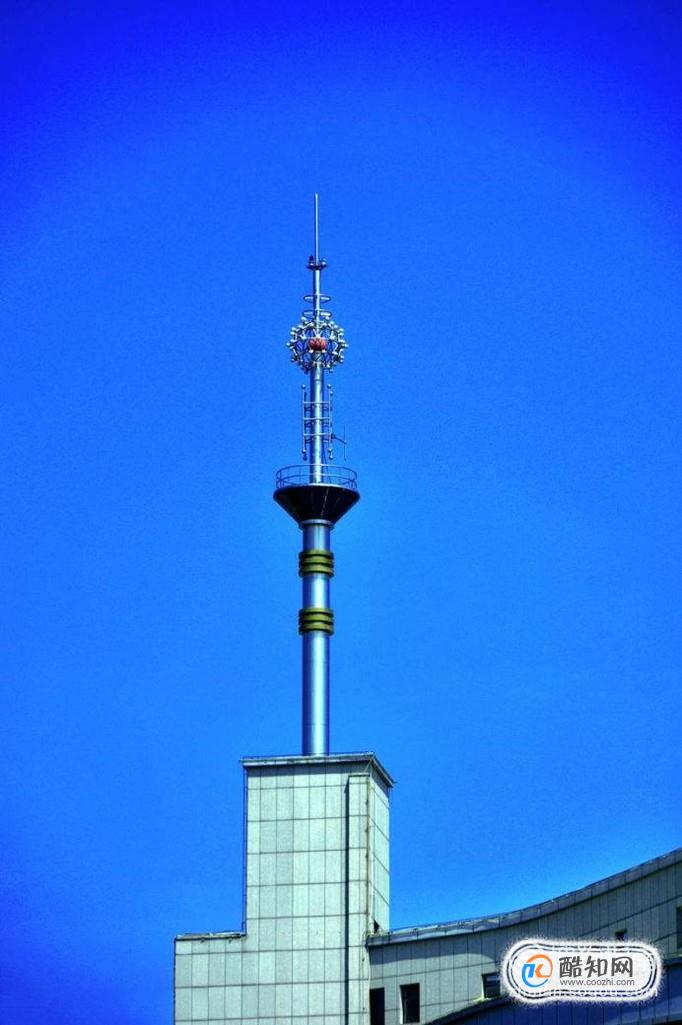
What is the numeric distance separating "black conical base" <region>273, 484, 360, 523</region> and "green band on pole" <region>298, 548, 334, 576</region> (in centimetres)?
212

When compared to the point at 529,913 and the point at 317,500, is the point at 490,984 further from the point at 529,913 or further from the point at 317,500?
the point at 317,500

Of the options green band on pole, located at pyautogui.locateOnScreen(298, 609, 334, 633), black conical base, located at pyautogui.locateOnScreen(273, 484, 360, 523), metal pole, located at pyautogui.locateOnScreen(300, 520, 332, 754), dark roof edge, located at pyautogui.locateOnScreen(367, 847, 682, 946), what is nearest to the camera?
dark roof edge, located at pyautogui.locateOnScreen(367, 847, 682, 946)

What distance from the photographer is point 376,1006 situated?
380 ft

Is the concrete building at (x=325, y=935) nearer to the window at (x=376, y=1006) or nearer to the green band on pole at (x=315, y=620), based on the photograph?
the window at (x=376, y=1006)

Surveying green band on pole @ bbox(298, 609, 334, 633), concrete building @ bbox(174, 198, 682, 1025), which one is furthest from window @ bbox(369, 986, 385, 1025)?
green band on pole @ bbox(298, 609, 334, 633)

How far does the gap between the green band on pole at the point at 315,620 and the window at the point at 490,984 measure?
32058 mm

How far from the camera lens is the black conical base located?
143 m

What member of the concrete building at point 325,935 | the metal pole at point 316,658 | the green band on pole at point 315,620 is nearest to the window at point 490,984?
the concrete building at point 325,935

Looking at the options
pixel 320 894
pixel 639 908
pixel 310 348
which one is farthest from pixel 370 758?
pixel 310 348

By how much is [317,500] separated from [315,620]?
22.7 ft

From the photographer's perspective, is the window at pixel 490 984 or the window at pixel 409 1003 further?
the window at pixel 409 1003

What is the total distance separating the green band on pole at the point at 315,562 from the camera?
465 ft

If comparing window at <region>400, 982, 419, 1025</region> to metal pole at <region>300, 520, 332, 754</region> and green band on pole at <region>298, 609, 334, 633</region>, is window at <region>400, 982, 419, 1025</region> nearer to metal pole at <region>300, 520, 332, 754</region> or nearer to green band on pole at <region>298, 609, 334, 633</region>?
metal pole at <region>300, 520, 332, 754</region>

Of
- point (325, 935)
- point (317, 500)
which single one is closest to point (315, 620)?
point (317, 500)
